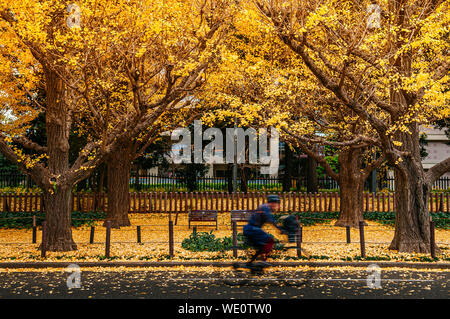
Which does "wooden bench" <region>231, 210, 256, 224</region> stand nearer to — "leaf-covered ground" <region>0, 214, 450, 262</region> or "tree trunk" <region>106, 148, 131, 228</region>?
"leaf-covered ground" <region>0, 214, 450, 262</region>

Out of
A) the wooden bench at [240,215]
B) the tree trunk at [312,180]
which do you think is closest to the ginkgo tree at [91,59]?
the wooden bench at [240,215]

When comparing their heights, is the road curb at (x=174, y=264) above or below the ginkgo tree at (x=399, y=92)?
below

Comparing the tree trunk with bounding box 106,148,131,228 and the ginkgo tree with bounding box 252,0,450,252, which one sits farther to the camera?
the tree trunk with bounding box 106,148,131,228

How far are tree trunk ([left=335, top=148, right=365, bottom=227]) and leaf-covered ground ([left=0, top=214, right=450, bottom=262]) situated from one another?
82 centimetres

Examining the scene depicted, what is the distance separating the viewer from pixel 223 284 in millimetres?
9102

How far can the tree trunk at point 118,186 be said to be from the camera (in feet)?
64.2

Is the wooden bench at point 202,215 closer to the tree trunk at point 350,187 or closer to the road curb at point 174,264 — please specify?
the tree trunk at point 350,187

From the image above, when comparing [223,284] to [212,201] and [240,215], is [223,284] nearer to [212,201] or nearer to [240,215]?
[240,215]

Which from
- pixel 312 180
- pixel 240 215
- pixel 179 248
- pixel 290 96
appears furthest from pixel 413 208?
pixel 312 180

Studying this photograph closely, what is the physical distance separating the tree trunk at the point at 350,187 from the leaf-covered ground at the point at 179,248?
2.69 ft

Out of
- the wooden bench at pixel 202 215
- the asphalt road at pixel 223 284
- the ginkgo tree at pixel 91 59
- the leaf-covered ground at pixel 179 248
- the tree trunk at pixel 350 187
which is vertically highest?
the ginkgo tree at pixel 91 59

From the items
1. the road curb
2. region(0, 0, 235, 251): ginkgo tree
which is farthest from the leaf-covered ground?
region(0, 0, 235, 251): ginkgo tree

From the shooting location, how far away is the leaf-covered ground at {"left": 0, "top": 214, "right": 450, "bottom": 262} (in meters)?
11.9

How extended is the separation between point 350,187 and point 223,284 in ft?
39.4
